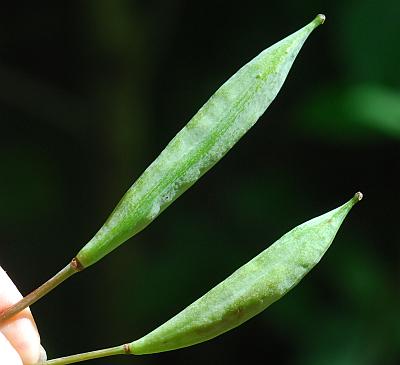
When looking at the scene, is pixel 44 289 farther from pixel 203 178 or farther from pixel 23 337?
pixel 203 178

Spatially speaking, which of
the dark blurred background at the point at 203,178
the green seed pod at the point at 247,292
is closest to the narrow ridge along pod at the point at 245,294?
the green seed pod at the point at 247,292

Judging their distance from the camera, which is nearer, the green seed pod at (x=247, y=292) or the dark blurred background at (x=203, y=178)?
the green seed pod at (x=247, y=292)

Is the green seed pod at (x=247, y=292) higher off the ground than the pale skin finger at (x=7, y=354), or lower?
lower

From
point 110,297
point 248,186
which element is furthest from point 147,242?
→ point 248,186

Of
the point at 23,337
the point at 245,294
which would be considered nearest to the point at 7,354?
the point at 23,337

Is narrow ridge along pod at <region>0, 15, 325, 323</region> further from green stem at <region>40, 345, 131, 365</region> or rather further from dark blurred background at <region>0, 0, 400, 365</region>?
dark blurred background at <region>0, 0, 400, 365</region>

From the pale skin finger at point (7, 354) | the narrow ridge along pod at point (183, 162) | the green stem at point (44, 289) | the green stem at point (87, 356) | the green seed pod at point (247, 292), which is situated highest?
the narrow ridge along pod at point (183, 162)

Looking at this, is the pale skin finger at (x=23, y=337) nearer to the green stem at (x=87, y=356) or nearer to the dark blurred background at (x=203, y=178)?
the green stem at (x=87, y=356)
